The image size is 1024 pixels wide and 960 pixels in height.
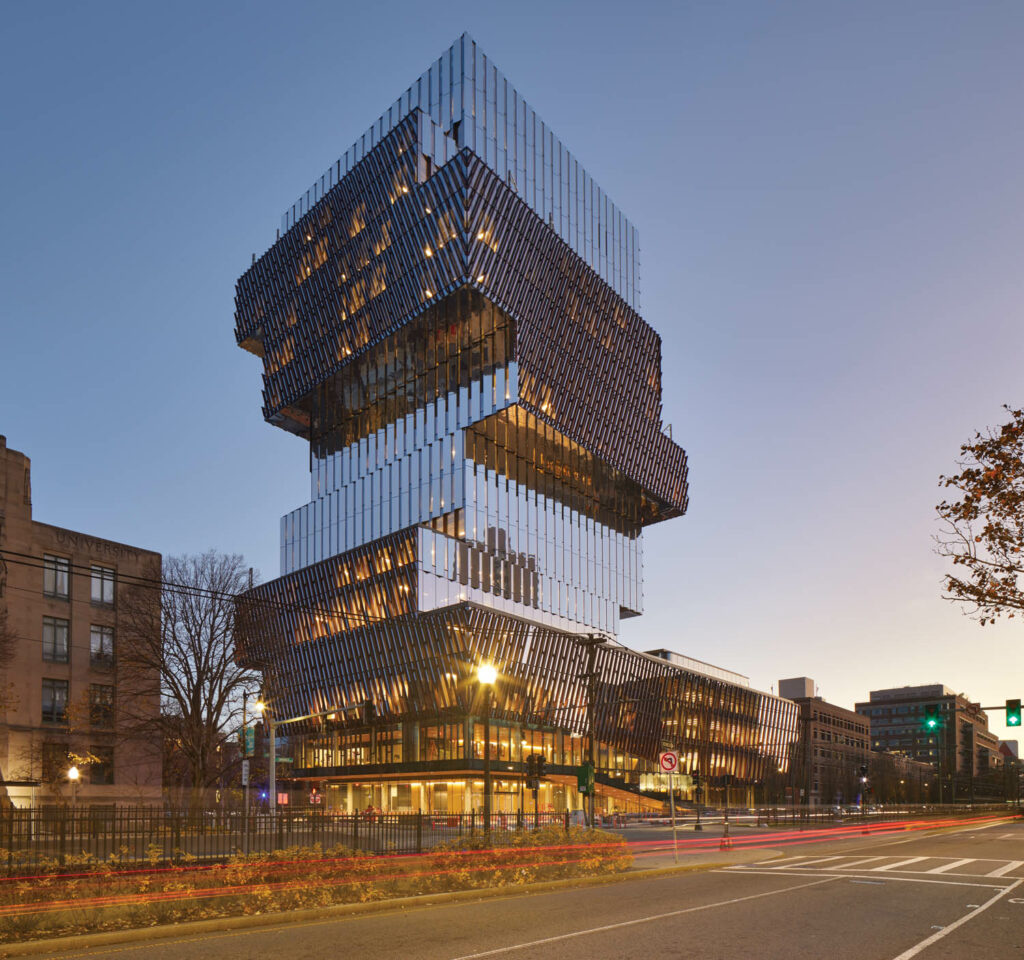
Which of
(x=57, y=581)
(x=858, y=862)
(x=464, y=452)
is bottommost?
(x=858, y=862)

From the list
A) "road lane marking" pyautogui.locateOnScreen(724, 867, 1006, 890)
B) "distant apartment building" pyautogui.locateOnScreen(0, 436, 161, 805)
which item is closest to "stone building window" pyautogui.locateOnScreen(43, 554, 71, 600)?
"distant apartment building" pyautogui.locateOnScreen(0, 436, 161, 805)

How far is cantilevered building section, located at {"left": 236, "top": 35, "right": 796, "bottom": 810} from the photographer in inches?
3381

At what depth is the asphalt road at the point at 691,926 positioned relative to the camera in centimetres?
1323

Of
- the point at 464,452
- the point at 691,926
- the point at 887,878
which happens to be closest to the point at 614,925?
the point at 691,926

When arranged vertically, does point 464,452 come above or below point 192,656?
above

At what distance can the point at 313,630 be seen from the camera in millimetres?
97500

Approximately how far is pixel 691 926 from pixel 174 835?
1060cm

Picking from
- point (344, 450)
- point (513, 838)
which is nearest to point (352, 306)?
point (344, 450)

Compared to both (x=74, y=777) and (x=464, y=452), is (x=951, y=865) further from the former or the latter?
(x=464, y=452)

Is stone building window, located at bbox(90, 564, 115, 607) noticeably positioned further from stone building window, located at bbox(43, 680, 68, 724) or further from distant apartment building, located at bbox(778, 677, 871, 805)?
distant apartment building, located at bbox(778, 677, 871, 805)

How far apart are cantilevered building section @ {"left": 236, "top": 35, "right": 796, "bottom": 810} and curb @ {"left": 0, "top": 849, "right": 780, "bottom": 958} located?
55812 millimetres

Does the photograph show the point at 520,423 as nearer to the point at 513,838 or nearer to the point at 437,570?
the point at 437,570

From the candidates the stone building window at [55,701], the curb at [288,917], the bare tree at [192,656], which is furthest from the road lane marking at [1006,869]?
the stone building window at [55,701]

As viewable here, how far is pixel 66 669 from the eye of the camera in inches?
2318
